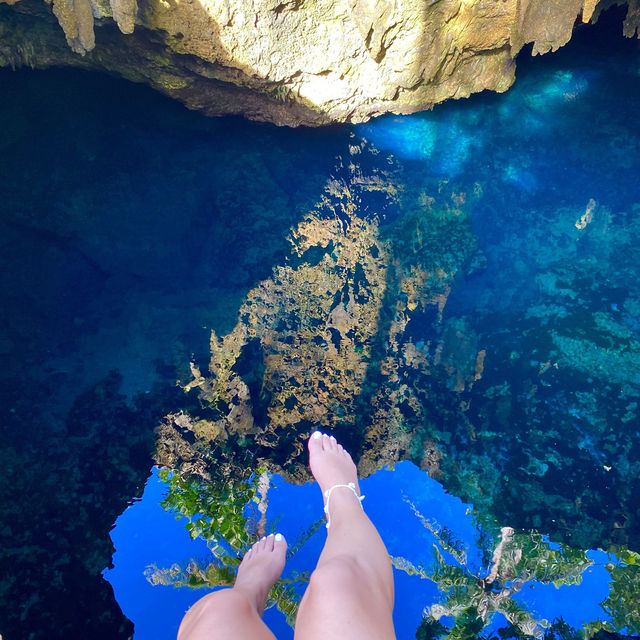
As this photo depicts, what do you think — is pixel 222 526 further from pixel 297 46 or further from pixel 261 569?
pixel 297 46

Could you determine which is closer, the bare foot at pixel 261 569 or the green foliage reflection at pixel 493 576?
the bare foot at pixel 261 569

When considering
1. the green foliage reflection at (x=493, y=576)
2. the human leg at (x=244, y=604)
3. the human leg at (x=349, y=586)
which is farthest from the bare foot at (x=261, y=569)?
the green foliage reflection at (x=493, y=576)

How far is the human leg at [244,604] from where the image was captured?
116 cm

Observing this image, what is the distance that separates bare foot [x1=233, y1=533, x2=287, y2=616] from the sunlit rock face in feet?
8.35

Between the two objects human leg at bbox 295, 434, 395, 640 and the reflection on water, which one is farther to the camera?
the reflection on water

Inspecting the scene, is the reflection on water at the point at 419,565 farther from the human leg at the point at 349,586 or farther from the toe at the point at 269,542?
the human leg at the point at 349,586

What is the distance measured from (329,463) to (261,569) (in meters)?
0.44

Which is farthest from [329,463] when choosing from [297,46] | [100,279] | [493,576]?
[297,46]

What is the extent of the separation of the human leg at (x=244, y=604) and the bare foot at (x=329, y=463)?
27 cm

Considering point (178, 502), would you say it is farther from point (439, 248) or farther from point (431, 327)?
point (439, 248)

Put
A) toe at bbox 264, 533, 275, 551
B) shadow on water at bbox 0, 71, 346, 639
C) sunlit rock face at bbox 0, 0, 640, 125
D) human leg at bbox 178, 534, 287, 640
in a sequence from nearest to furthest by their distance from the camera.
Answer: human leg at bbox 178, 534, 287, 640 → toe at bbox 264, 533, 275, 551 → shadow on water at bbox 0, 71, 346, 639 → sunlit rock face at bbox 0, 0, 640, 125

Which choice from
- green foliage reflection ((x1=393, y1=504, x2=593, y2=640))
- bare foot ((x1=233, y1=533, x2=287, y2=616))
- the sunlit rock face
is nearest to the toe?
bare foot ((x1=233, y1=533, x2=287, y2=616))

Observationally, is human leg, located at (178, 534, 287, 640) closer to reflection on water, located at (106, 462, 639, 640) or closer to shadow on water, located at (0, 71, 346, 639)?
reflection on water, located at (106, 462, 639, 640)

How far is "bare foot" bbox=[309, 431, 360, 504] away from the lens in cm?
177
